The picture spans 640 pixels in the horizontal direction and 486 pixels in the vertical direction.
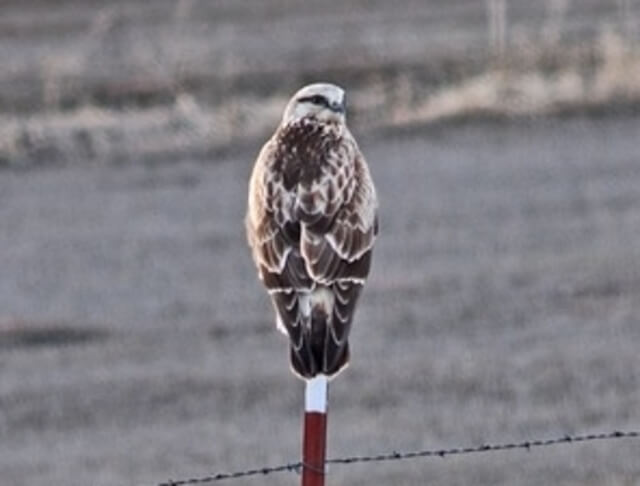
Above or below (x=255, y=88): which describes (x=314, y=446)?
below

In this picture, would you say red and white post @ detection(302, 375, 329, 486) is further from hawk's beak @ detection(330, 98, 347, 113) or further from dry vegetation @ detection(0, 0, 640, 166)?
dry vegetation @ detection(0, 0, 640, 166)

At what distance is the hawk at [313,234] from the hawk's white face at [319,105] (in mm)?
65

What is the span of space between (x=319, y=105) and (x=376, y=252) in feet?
31.4

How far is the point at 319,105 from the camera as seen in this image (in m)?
9.37

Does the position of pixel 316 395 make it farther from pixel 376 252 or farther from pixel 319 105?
pixel 376 252

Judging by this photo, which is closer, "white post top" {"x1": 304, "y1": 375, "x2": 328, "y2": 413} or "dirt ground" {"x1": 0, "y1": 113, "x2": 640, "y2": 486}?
"white post top" {"x1": 304, "y1": 375, "x2": 328, "y2": 413}

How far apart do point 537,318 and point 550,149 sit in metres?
6.17

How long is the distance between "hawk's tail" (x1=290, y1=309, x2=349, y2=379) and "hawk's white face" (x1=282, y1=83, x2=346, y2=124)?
1156 millimetres

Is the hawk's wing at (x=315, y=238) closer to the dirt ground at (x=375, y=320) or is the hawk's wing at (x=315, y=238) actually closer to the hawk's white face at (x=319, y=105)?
the hawk's white face at (x=319, y=105)

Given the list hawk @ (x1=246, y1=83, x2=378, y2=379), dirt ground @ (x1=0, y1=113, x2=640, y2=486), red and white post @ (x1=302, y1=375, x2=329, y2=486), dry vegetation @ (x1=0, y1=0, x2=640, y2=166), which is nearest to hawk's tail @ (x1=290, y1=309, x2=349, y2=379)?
hawk @ (x1=246, y1=83, x2=378, y2=379)

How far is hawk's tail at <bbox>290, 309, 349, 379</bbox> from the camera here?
8023 millimetres

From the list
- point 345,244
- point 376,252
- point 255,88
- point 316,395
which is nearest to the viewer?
point 316,395

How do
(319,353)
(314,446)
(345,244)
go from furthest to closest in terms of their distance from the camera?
(345,244)
(319,353)
(314,446)

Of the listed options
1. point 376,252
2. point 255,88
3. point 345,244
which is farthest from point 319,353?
point 255,88
